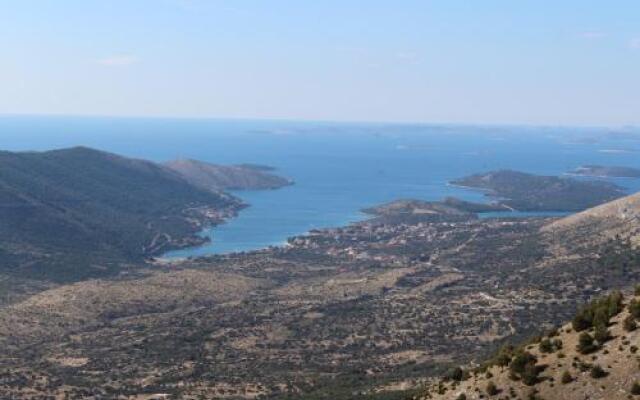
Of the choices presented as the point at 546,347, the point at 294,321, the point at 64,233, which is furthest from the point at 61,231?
the point at 546,347

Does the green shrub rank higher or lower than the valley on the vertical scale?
higher

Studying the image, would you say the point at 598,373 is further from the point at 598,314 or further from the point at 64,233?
the point at 64,233

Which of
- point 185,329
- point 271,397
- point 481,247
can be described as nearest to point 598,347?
point 271,397

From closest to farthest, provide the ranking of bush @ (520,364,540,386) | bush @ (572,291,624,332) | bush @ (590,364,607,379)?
1. bush @ (590,364,607,379)
2. bush @ (520,364,540,386)
3. bush @ (572,291,624,332)

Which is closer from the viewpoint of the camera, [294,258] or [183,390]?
[183,390]

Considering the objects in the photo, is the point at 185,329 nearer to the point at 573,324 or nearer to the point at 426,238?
the point at 573,324

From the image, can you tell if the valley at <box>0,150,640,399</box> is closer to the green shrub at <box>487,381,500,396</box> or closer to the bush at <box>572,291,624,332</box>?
the bush at <box>572,291,624,332</box>

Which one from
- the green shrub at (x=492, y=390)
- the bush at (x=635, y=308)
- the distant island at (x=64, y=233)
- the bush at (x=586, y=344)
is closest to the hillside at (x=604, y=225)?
the distant island at (x=64, y=233)

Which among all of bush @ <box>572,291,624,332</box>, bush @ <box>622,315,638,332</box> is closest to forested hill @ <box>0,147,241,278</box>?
bush @ <box>572,291,624,332</box>
